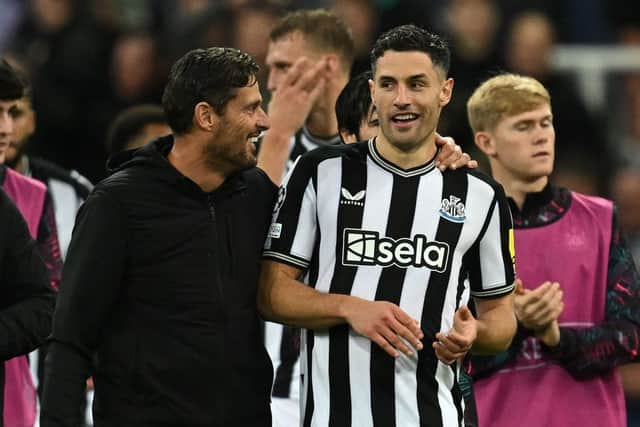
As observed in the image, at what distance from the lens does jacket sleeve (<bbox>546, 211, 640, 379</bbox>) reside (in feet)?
17.0

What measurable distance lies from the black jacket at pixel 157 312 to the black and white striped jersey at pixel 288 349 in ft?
4.14

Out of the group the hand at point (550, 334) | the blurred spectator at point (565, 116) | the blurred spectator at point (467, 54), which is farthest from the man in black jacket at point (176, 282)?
the blurred spectator at point (565, 116)

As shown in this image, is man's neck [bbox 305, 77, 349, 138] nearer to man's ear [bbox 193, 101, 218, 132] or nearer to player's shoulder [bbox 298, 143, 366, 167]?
player's shoulder [bbox 298, 143, 366, 167]

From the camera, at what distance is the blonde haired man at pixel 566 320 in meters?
5.24

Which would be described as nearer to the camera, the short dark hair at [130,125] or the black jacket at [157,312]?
the black jacket at [157,312]

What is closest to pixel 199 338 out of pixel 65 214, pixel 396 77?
pixel 396 77

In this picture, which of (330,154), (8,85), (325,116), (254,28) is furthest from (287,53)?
(254,28)

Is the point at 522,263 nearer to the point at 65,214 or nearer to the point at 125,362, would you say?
the point at 125,362

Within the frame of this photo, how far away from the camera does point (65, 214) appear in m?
6.34

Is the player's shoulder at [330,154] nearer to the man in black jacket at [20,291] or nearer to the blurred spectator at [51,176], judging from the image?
the man in black jacket at [20,291]

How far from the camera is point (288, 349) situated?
5.93 m

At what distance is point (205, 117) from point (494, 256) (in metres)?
1.02

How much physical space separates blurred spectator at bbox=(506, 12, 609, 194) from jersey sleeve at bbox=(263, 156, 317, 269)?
4599 mm

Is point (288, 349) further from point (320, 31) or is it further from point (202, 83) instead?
point (202, 83)
